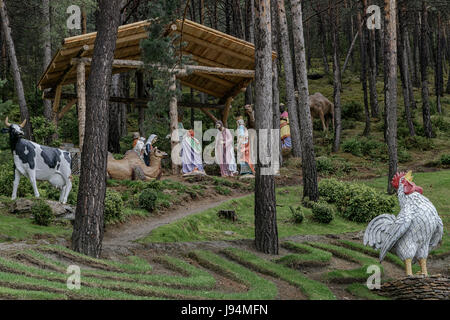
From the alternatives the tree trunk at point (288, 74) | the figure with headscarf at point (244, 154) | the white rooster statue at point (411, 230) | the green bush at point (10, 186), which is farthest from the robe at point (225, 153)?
the white rooster statue at point (411, 230)

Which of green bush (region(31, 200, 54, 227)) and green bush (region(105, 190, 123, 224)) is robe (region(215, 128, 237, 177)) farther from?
green bush (region(31, 200, 54, 227))

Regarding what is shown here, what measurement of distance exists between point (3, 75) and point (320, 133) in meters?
21.5

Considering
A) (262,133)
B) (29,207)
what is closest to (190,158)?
(29,207)

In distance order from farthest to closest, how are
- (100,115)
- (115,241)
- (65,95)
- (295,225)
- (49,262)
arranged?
(65,95)
(295,225)
(115,241)
(100,115)
(49,262)

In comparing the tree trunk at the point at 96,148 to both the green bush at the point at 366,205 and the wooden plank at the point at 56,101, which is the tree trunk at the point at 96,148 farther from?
the wooden plank at the point at 56,101

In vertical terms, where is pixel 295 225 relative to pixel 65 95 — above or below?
below

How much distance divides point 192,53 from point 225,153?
15.1ft

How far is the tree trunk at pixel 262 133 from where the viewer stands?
12164mm

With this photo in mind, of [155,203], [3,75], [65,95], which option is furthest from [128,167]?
[3,75]

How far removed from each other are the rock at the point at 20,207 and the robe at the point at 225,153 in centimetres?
970

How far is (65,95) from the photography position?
2241 centimetres

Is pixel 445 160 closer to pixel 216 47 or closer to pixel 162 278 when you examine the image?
pixel 216 47

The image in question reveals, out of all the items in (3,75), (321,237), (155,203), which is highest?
(3,75)

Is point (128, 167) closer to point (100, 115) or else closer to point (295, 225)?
point (295, 225)
